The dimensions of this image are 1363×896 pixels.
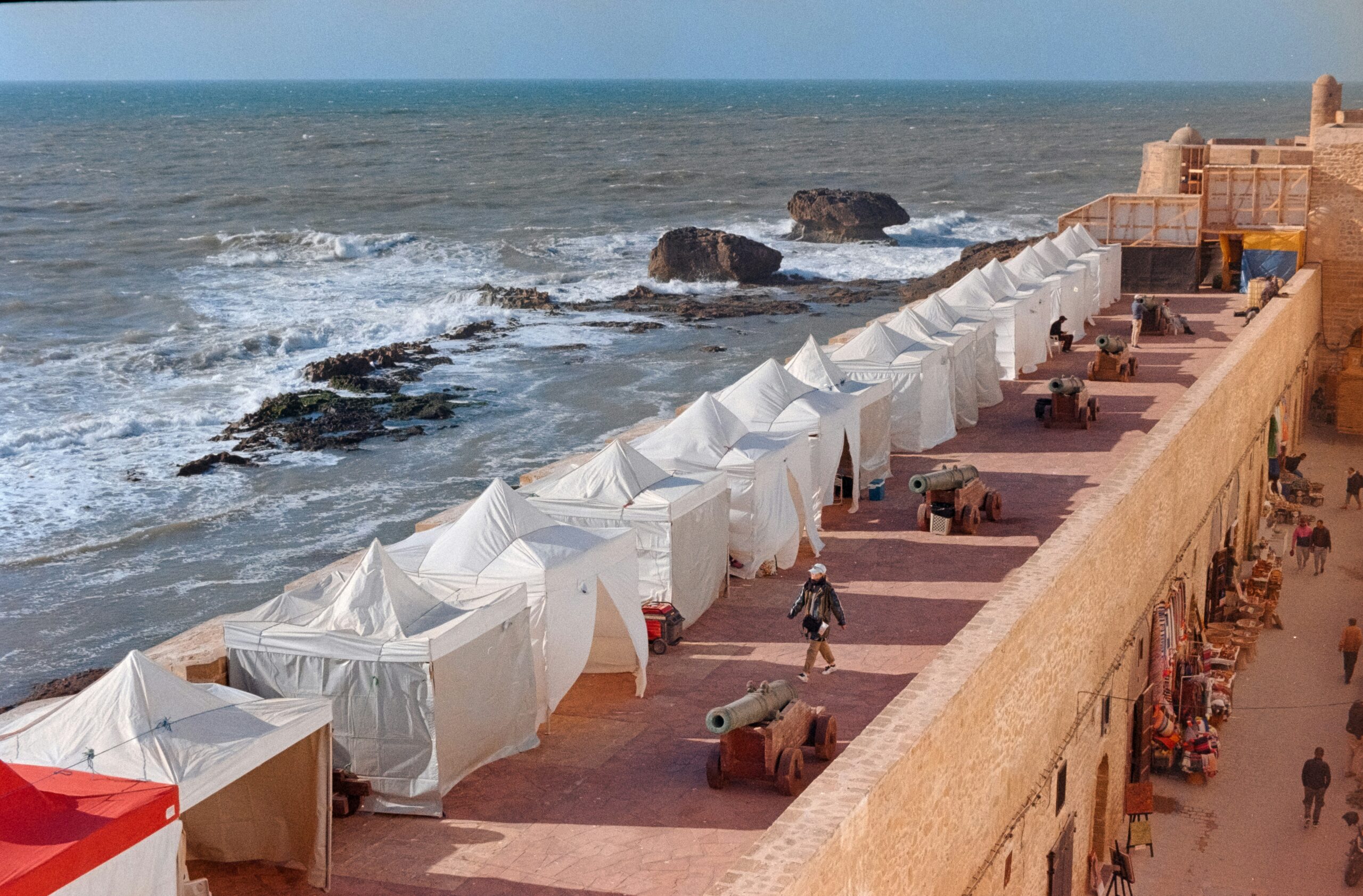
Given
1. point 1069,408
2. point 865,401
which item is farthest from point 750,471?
point 1069,408

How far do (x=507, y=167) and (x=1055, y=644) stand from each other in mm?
85252

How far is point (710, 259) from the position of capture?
160ft

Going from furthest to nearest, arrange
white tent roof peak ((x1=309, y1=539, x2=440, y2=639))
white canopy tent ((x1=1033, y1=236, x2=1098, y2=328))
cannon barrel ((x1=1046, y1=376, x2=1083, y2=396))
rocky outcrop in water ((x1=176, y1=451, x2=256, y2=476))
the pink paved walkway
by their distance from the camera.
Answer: rocky outcrop in water ((x1=176, y1=451, x2=256, y2=476)) < white canopy tent ((x1=1033, y1=236, x2=1098, y2=328)) < cannon barrel ((x1=1046, y1=376, x2=1083, y2=396)) < white tent roof peak ((x1=309, y1=539, x2=440, y2=639)) < the pink paved walkway

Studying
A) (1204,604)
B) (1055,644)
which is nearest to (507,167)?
(1204,604)

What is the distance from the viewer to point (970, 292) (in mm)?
23516

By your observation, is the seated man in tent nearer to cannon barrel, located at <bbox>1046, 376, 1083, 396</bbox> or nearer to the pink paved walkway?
cannon barrel, located at <bbox>1046, 376, 1083, 396</bbox>

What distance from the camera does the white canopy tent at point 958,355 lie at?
66.1 ft

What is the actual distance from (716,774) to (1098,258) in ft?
68.4

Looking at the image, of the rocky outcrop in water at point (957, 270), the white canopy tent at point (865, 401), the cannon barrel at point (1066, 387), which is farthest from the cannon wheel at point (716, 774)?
the rocky outcrop in water at point (957, 270)

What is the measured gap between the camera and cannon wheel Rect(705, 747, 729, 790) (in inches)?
381

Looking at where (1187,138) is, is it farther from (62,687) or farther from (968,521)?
(62,687)

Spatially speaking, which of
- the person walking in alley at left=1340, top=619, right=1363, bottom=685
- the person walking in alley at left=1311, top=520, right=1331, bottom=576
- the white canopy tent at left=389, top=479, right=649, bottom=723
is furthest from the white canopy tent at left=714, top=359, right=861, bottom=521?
the person walking in alley at left=1311, top=520, right=1331, bottom=576

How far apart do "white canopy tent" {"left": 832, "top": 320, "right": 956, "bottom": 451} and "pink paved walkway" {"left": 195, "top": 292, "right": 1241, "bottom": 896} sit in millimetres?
512

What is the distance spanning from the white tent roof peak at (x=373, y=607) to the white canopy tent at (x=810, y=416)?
643cm
